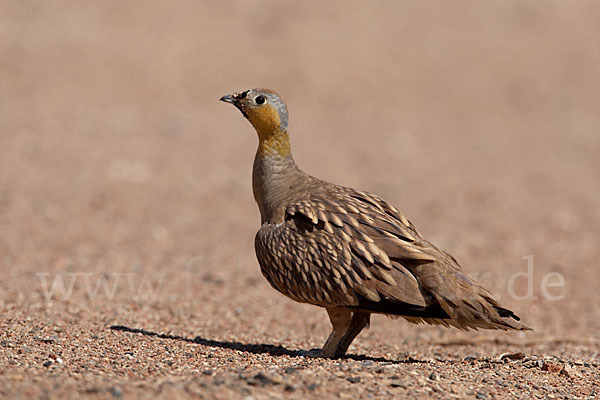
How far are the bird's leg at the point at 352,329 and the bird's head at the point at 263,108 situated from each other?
1.92 meters

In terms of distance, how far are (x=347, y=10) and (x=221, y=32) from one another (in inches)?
187

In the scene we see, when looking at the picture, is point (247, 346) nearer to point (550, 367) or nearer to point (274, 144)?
point (274, 144)

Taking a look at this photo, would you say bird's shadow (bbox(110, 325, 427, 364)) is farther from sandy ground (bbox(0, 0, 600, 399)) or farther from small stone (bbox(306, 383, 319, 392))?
small stone (bbox(306, 383, 319, 392))

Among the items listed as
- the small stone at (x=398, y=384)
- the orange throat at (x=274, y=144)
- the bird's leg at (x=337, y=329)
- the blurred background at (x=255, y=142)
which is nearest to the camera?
the small stone at (x=398, y=384)

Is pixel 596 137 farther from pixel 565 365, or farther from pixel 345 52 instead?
pixel 565 365

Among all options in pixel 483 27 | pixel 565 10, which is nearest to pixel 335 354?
pixel 483 27

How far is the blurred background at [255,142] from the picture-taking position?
33.6ft

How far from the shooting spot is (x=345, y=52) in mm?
23703

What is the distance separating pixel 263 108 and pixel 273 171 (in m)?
0.60

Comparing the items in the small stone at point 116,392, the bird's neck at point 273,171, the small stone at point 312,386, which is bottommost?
the small stone at point 116,392

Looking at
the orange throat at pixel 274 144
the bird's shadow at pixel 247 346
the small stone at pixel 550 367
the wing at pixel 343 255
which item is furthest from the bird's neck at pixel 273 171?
the small stone at pixel 550 367

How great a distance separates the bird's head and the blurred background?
214cm

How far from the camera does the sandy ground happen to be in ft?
20.1

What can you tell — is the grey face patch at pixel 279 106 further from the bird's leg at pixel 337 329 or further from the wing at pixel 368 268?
the bird's leg at pixel 337 329
